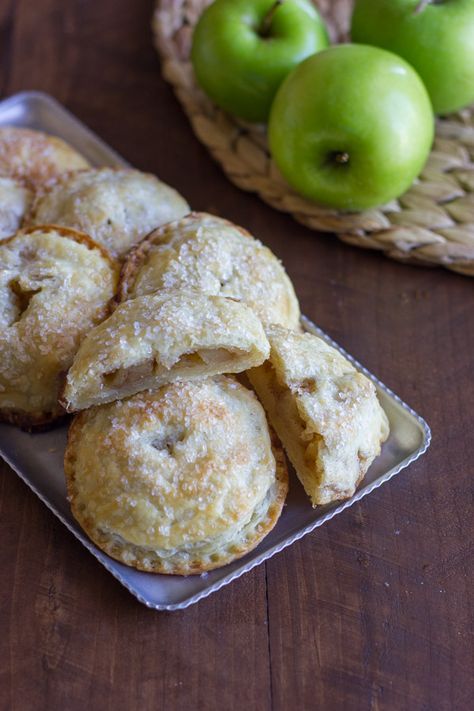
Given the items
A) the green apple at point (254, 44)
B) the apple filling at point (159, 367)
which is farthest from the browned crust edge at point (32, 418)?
the green apple at point (254, 44)

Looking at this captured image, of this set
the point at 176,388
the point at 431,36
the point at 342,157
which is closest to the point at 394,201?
the point at 342,157

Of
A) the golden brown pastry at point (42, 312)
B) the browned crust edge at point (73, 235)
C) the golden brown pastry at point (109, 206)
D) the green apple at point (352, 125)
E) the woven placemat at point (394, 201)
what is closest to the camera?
the golden brown pastry at point (42, 312)

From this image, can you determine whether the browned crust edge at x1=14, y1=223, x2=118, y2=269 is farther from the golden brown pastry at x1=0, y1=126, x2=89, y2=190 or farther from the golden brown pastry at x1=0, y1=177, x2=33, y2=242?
the golden brown pastry at x1=0, y1=126, x2=89, y2=190

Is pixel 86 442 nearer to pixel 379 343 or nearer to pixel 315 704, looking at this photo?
pixel 315 704

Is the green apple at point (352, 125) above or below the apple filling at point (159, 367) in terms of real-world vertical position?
above

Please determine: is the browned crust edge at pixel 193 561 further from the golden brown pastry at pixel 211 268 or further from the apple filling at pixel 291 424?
the golden brown pastry at pixel 211 268

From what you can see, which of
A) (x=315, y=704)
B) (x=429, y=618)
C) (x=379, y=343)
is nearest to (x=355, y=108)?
(x=379, y=343)

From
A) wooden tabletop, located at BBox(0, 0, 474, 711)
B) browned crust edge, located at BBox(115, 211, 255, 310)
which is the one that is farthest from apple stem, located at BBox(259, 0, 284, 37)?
wooden tabletop, located at BBox(0, 0, 474, 711)
